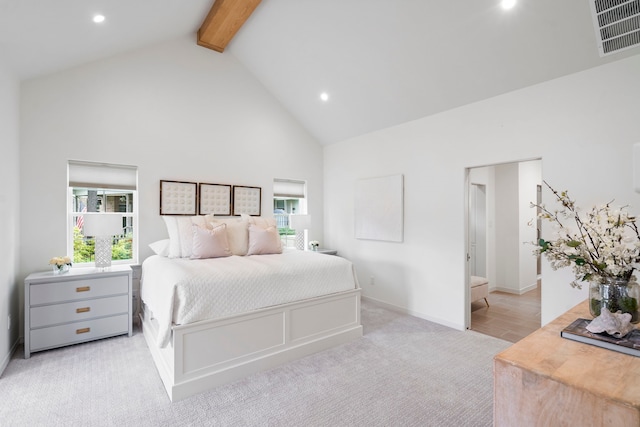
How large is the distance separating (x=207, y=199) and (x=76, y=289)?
74.1 inches

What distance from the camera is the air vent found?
2092 millimetres

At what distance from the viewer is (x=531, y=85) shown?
3.15 m

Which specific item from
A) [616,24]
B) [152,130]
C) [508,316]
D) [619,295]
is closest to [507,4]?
[616,24]

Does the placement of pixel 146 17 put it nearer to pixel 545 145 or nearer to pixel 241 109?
pixel 241 109

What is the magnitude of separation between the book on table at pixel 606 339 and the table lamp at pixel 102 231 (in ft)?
13.0

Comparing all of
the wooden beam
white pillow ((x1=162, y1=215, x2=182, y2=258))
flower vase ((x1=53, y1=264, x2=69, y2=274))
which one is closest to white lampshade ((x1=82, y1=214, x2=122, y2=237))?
flower vase ((x1=53, y1=264, x2=69, y2=274))

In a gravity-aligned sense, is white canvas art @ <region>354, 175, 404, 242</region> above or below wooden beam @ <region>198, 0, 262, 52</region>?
below

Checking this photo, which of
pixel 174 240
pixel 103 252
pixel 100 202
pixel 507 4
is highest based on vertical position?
pixel 507 4

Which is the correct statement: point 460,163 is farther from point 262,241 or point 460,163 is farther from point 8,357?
point 8,357

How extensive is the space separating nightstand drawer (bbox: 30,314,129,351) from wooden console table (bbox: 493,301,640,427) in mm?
3720

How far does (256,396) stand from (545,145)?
140 inches

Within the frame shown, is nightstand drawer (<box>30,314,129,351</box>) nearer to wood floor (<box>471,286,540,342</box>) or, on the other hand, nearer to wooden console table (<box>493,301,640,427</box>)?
wooden console table (<box>493,301,640,427</box>)

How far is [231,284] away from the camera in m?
2.68

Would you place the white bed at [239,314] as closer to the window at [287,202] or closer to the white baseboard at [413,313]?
the white baseboard at [413,313]
